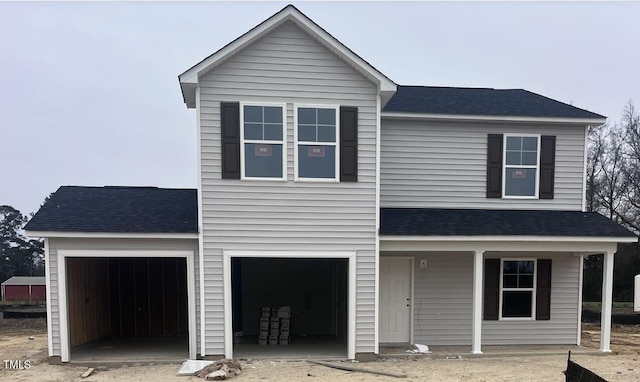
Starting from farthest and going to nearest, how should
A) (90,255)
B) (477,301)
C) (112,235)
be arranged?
1. (477,301)
2. (90,255)
3. (112,235)

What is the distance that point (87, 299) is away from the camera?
904 centimetres

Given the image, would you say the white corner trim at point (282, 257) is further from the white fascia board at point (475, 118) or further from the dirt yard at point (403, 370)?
the white fascia board at point (475, 118)

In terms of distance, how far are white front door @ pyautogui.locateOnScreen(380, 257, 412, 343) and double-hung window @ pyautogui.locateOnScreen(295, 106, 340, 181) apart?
2.70 m

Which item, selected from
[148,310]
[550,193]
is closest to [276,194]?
[148,310]

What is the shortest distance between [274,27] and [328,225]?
3835 millimetres

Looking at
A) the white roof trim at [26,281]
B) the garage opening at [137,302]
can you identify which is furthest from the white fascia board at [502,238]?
the white roof trim at [26,281]

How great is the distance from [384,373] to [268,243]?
3.08m

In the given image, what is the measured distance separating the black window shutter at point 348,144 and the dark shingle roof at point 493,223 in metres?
1.30

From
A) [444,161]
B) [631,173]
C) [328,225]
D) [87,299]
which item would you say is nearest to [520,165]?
[444,161]

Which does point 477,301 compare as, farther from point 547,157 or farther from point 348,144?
point 348,144

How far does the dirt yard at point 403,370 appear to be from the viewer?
6773 mm

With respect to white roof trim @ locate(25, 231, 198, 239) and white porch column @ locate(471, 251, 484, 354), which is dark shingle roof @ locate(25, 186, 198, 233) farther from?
white porch column @ locate(471, 251, 484, 354)

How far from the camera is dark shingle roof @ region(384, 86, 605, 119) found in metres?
9.02

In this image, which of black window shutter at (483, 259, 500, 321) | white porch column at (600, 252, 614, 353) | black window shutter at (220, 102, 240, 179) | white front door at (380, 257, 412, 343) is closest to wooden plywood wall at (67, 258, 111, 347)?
black window shutter at (220, 102, 240, 179)
